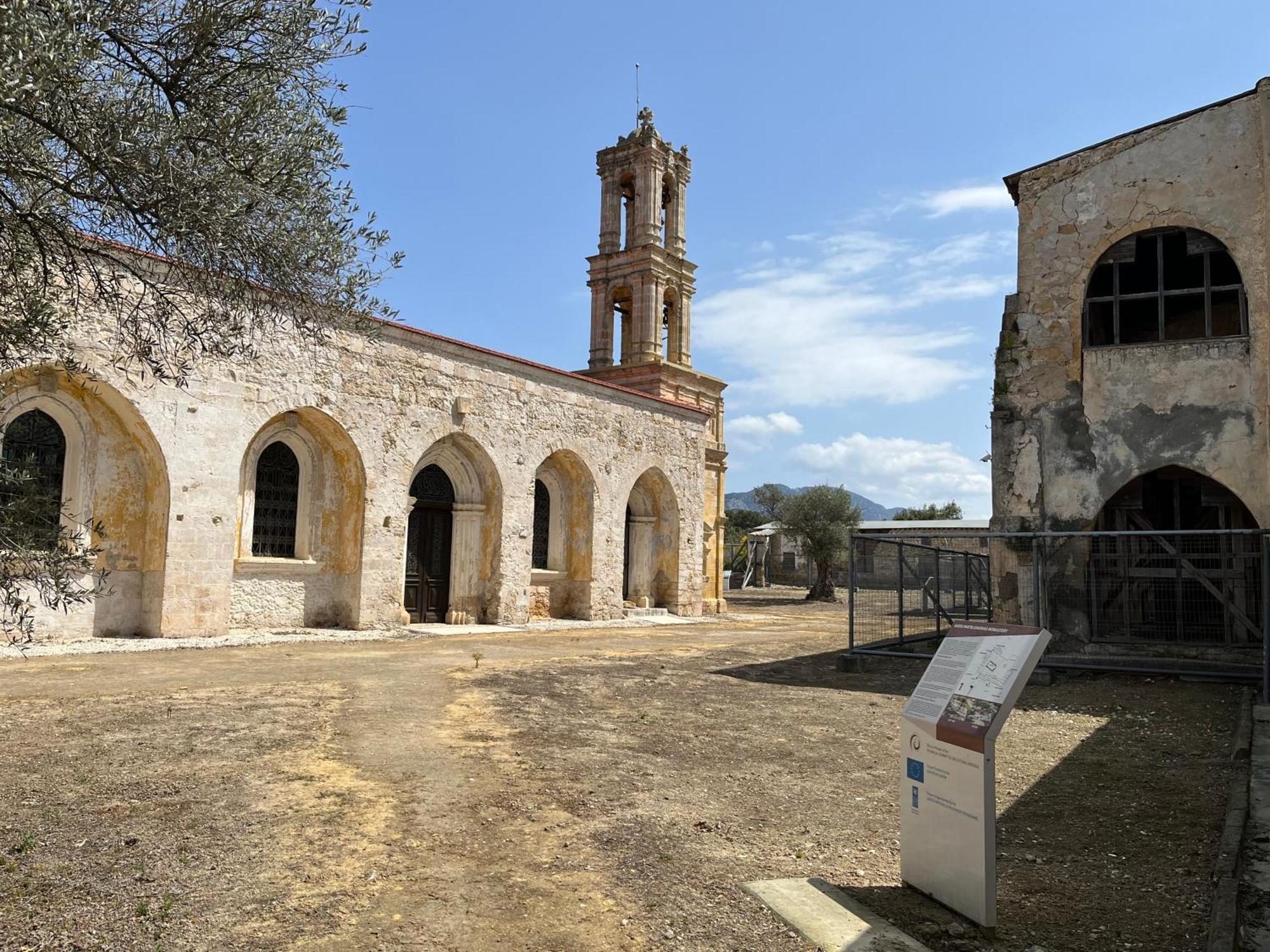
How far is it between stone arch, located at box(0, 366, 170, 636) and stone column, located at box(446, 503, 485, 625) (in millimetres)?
5904

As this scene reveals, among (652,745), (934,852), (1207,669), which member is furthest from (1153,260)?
(934,852)

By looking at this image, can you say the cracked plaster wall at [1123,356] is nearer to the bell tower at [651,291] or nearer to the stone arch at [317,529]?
the stone arch at [317,529]

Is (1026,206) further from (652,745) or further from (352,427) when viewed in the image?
(352,427)

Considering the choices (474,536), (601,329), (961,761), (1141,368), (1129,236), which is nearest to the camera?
(961,761)

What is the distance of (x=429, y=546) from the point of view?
57.6ft

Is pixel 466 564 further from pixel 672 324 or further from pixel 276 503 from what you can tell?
pixel 672 324

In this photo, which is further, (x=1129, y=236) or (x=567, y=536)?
(x=567, y=536)

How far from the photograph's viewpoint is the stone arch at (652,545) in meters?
22.4

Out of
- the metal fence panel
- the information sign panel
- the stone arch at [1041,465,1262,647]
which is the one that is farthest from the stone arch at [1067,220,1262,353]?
the information sign panel

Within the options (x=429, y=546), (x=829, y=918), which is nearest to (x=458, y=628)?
(x=429, y=546)

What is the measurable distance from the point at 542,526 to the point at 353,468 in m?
5.67

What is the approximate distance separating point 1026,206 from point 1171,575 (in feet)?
18.2

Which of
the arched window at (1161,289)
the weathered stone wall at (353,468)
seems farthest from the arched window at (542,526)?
the arched window at (1161,289)

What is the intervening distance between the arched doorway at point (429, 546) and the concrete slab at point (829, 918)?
13802mm
